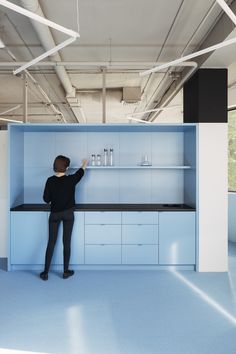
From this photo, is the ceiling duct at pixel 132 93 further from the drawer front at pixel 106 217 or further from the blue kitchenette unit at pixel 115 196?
the drawer front at pixel 106 217

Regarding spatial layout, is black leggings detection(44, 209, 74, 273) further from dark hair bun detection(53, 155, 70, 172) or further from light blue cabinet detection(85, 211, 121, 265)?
dark hair bun detection(53, 155, 70, 172)

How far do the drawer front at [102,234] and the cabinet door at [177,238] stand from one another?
0.65 meters

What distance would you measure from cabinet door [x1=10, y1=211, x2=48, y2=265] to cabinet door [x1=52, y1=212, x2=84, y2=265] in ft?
0.68

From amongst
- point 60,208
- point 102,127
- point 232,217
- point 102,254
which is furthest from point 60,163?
point 232,217

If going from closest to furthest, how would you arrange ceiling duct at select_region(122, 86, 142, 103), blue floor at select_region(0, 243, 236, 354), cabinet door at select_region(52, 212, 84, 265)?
blue floor at select_region(0, 243, 236, 354)
cabinet door at select_region(52, 212, 84, 265)
ceiling duct at select_region(122, 86, 142, 103)

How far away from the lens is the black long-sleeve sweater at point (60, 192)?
3.74 metres

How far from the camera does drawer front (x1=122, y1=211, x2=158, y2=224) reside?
4.02 m

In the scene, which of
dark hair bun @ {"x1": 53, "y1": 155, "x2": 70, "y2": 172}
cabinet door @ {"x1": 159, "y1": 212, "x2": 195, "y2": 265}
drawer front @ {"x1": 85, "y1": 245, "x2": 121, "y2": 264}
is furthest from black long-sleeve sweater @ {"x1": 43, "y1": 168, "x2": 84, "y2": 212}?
cabinet door @ {"x1": 159, "y1": 212, "x2": 195, "y2": 265}

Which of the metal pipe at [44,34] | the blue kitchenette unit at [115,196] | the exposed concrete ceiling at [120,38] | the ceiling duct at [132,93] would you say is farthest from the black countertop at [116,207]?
the ceiling duct at [132,93]

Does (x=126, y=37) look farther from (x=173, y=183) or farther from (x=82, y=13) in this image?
(x=173, y=183)

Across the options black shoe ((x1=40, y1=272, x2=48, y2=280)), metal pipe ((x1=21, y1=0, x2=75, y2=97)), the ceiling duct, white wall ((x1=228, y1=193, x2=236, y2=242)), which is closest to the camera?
metal pipe ((x1=21, y1=0, x2=75, y2=97))

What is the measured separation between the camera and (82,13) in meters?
3.21

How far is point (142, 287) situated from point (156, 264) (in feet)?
2.13

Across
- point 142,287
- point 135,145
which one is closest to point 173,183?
point 135,145
